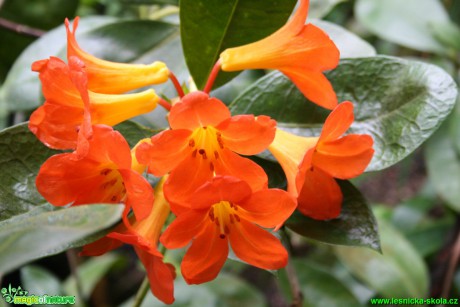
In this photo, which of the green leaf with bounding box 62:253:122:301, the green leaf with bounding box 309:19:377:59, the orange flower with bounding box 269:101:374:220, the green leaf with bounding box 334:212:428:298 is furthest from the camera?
the green leaf with bounding box 62:253:122:301

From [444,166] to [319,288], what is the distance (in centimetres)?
57

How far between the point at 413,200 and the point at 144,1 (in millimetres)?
1418

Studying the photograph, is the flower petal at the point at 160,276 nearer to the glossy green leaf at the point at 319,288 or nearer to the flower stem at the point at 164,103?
the flower stem at the point at 164,103

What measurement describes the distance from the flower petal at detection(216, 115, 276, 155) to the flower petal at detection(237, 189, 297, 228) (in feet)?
0.21

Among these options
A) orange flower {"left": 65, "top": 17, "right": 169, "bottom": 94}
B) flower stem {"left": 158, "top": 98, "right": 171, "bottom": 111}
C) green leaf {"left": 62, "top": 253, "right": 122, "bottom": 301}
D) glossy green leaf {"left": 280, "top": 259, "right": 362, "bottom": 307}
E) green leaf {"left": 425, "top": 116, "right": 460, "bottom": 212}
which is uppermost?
orange flower {"left": 65, "top": 17, "right": 169, "bottom": 94}

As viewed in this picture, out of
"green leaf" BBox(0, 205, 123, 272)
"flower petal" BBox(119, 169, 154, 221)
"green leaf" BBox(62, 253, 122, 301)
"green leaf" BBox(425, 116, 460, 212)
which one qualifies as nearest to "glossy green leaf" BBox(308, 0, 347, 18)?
"green leaf" BBox(425, 116, 460, 212)

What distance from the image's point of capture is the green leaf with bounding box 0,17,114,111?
1242 millimetres

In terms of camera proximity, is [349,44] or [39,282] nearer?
[349,44]

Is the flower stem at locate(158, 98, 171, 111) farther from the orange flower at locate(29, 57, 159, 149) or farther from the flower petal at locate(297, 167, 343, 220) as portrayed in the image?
the flower petal at locate(297, 167, 343, 220)

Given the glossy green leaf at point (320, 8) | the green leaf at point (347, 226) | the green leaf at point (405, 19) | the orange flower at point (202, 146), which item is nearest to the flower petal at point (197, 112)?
the orange flower at point (202, 146)

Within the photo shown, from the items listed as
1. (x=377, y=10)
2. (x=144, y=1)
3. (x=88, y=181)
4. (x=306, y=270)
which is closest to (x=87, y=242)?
(x=88, y=181)

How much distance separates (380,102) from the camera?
0.97 metres

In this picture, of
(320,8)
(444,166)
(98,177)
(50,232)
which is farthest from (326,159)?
(444,166)

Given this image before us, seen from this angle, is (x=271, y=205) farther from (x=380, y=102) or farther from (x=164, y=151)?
(x=380, y=102)
